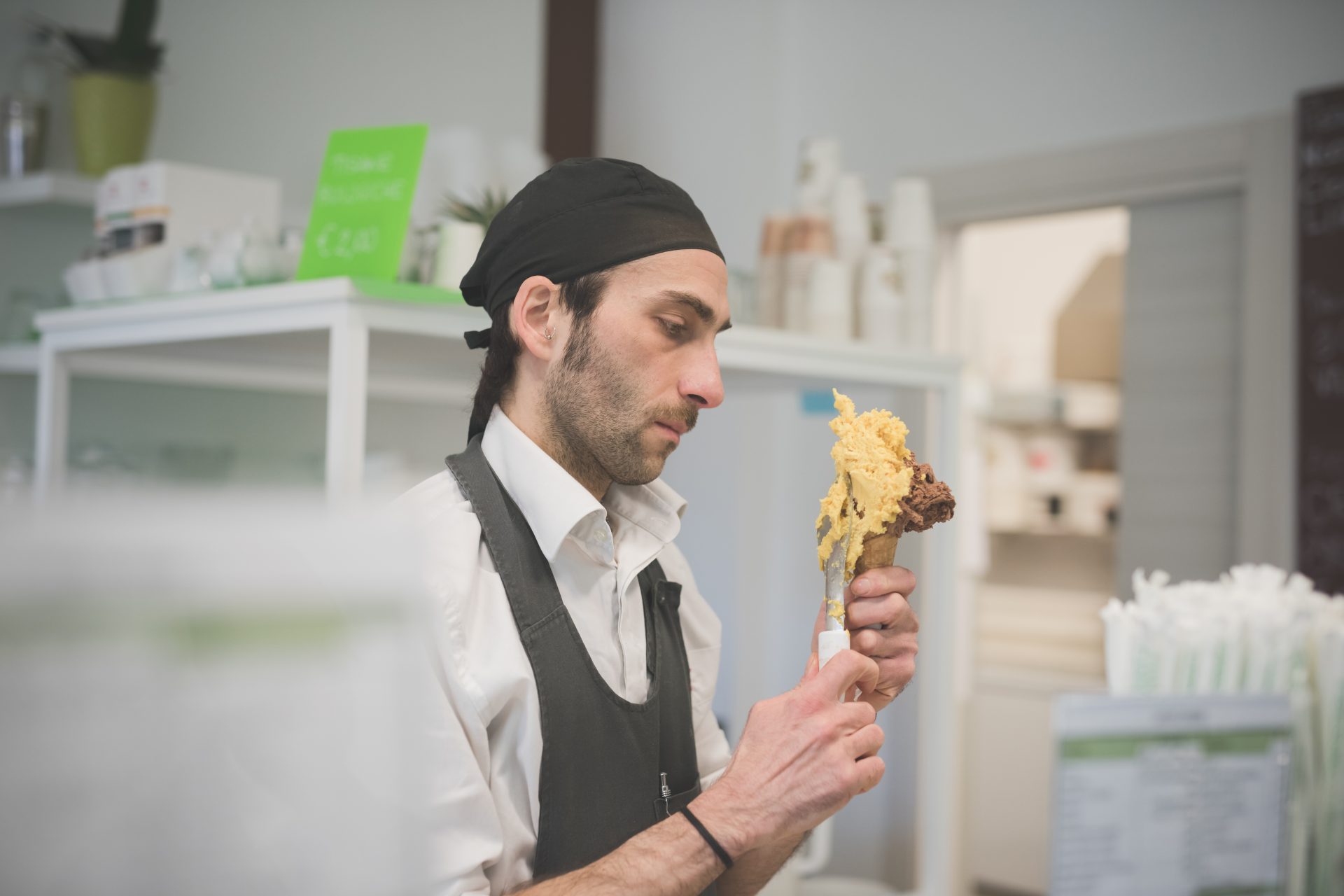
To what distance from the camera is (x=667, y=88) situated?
184 inches

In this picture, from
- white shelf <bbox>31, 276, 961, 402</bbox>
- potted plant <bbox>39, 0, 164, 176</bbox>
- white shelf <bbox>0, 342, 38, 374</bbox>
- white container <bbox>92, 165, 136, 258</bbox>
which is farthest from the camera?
potted plant <bbox>39, 0, 164, 176</bbox>

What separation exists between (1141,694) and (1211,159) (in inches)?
99.9

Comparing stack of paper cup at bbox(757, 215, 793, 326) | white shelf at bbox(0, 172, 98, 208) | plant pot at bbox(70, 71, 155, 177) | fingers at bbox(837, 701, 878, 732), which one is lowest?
fingers at bbox(837, 701, 878, 732)

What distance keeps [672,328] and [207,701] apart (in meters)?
0.96

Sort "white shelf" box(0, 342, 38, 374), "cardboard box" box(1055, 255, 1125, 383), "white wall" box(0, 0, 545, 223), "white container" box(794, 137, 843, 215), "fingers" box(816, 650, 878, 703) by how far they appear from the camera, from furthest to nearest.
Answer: "cardboard box" box(1055, 255, 1125, 383) < "white wall" box(0, 0, 545, 223) < "white shelf" box(0, 342, 38, 374) < "white container" box(794, 137, 843, 215) < "fingers" box(816, 650, 878, 703)

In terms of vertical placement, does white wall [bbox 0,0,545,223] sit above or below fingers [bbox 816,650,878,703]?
above

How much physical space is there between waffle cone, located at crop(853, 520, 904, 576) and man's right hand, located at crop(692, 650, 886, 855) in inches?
4.7

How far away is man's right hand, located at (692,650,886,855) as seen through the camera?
1.10 meters

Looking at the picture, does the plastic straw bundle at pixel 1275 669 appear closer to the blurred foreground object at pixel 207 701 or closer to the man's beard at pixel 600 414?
the man's beard at pixel 600 414

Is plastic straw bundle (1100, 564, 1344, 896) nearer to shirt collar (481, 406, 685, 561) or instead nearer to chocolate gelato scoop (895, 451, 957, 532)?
chocolate gelato scoop (895, 451, 957, 532)

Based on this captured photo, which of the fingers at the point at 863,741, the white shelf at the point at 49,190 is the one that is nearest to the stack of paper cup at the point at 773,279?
the fingers at the point at 863,741

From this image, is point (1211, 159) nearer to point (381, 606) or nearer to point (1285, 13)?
point (1285, 13)

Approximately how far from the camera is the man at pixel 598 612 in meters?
1.09

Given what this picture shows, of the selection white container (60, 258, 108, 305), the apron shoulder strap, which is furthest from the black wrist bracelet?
white container (60, 258, 108, 305)
